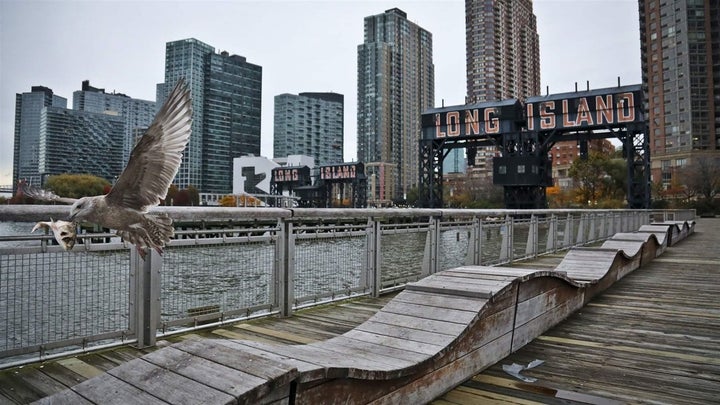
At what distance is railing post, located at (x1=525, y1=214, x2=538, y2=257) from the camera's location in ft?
40.4

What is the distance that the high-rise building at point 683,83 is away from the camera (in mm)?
101750

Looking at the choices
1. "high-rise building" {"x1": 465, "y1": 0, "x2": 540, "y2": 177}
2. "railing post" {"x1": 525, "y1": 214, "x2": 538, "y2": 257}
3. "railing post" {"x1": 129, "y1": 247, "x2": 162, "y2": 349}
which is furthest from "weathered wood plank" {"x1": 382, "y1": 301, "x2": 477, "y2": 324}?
"high-rise building" {"x1": 465, "y1": 0, "x2": 540, "y2": 177}

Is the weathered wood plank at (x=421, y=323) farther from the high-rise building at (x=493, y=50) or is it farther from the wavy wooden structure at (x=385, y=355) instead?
the high-rise building at (x=493, y=50)

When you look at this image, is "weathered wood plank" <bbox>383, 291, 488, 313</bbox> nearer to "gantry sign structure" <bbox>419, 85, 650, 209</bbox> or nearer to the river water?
the river water

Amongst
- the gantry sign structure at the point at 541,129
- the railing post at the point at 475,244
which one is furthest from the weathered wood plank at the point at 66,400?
the gantry sign structure at the point at 541,129

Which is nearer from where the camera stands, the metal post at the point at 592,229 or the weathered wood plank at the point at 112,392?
the weathered wood plank at the point at 112,392

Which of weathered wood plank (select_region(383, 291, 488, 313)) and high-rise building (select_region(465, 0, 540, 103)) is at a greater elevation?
high-rise building (select_region(465, 0, 540, 103))

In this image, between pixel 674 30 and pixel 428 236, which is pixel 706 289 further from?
pixel 674 30

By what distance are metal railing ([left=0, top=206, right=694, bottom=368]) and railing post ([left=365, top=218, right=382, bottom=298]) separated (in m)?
0.02

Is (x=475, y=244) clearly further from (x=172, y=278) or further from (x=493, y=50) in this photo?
(x=493, y=50)

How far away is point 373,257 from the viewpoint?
22.9 ft

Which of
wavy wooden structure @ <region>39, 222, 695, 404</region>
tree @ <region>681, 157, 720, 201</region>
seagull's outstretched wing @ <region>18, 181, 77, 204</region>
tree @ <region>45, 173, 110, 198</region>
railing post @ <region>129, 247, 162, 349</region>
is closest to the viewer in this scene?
seagull's outstretched wing @ <region>18, 181, 77, 204</region>

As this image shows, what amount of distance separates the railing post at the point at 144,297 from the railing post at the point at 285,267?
1552 millimetres

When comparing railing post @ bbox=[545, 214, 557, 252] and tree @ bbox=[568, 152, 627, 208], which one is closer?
railing post @ bbox=[545, 214, 557, 252]
